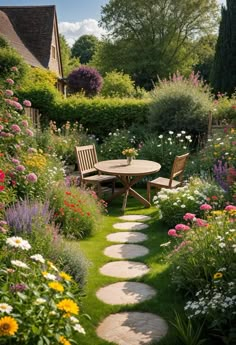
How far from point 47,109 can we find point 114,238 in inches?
298

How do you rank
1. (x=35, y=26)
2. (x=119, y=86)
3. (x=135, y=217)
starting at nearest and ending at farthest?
(x=135, y=217), (x=119, y=86), (x=35, y=26)

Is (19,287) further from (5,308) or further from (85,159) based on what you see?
(85,159)

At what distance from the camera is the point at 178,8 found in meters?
32.9

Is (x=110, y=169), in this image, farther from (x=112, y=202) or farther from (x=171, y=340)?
(x=171, y=340)

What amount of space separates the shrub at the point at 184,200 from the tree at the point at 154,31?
2753cm

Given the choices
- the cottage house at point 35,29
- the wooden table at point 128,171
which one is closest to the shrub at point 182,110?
the wooden table at point 128,171

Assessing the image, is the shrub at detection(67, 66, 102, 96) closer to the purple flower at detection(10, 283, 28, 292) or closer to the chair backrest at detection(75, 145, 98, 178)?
the chair backrest at detection(75, 145, 98, 178)

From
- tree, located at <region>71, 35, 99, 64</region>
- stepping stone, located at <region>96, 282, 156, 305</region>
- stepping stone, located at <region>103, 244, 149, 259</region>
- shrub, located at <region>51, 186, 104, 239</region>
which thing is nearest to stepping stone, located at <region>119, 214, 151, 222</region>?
shrub, located at <region>51, 186, 104, 239</region>

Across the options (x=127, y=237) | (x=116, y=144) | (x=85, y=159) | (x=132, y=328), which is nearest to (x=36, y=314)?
(x=132, y=328)

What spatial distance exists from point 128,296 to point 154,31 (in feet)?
109

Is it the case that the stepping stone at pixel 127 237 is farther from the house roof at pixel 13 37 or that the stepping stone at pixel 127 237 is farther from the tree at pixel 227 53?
the house roof at pixel 13 37

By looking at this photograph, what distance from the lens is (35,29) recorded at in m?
27.2

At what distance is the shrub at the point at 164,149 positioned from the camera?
381 inches

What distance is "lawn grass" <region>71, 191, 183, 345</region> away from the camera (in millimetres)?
3392
